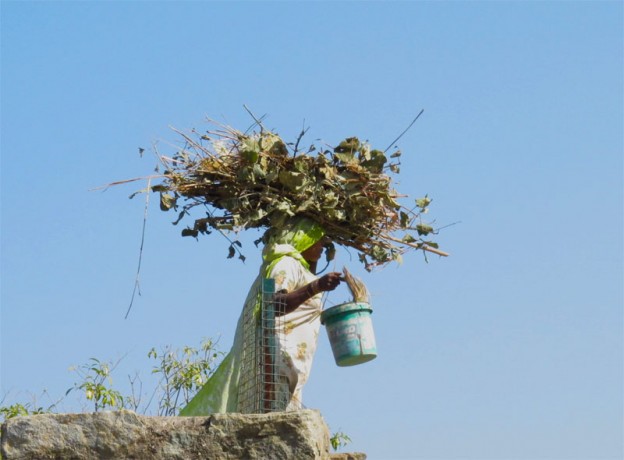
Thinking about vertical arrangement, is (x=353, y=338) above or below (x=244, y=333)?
below

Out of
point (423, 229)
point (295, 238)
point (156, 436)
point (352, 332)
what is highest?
point (423, 229)

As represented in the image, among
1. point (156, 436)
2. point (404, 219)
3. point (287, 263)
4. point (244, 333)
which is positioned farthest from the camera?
point (404, 219)

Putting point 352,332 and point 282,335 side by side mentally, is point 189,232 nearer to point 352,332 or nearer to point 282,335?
point 282,335

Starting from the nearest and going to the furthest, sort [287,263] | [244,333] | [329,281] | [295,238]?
[329,281] < [244,333] < [287,263] < [295,238]

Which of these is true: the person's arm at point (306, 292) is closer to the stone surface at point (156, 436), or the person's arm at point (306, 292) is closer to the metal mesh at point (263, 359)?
the metal mesh at point (263, 359)

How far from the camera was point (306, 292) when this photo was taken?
5.56 meters

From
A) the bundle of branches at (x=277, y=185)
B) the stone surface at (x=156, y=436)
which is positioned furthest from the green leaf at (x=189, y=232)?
the stone surface at (x=156, y=436)

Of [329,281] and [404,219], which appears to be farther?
[404,219]

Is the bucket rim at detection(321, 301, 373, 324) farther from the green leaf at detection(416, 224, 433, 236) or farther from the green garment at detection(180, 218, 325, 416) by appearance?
the green leaf at detection(416, 224, 433, 236)

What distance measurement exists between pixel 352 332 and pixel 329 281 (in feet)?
1.02

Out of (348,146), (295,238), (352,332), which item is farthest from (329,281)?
(348,146)

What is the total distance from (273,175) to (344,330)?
107 cm

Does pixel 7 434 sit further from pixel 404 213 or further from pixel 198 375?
pixel 198 375

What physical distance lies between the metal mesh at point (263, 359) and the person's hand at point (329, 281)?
25 cm
